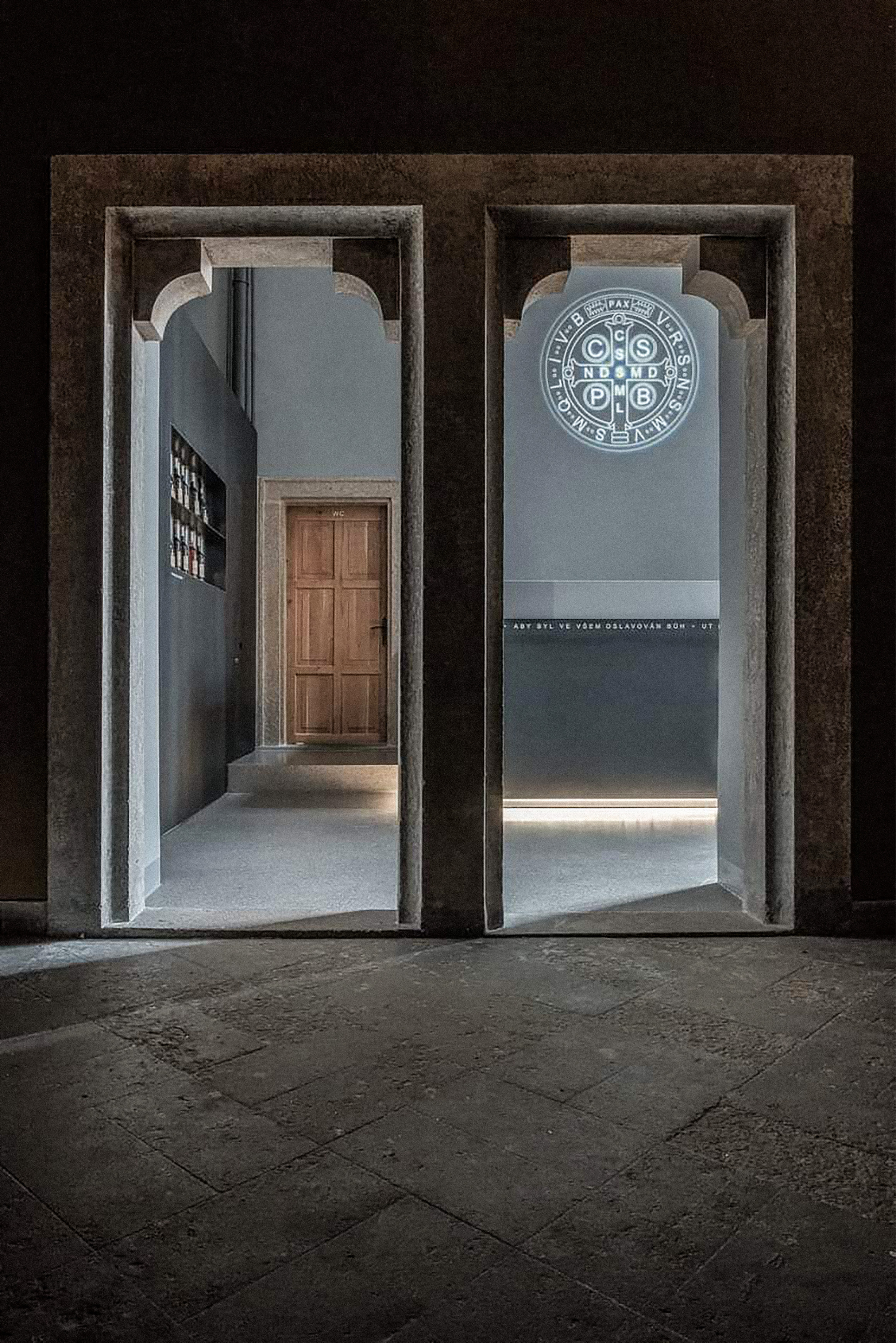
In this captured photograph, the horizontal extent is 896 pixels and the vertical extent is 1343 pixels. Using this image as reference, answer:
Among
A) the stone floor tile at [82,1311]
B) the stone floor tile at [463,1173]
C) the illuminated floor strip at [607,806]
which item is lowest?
the illuminated floor strip at [607,806]

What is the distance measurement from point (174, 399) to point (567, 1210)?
15.7ft

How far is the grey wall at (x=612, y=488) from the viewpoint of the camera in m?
7.07

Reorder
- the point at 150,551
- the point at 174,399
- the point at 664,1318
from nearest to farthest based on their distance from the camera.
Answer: the point at 664,1318 → the point at 150,551 → the point at 174,399

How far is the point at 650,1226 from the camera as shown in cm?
136

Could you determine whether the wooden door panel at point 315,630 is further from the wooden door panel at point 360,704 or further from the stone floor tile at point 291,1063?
the stone floor tile at point 291,1063

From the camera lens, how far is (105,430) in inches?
118

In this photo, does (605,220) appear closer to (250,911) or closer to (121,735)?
(121,735)

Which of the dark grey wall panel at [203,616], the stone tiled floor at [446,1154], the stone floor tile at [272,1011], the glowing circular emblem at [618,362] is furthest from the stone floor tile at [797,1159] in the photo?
the glowing circular emblem at [618,362]

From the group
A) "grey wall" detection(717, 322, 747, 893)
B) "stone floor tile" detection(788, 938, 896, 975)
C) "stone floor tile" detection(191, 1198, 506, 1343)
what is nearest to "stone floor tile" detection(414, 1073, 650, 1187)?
"stone floor tile" detection(191, 1198, 506, 1343)

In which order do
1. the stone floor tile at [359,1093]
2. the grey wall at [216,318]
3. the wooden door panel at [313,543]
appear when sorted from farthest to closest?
the wooden door panel at [313,543]
the grey wall at [216,318]
the stone floor tile at [359,1093]

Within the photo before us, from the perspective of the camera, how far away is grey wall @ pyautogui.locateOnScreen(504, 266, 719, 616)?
23.2 feet

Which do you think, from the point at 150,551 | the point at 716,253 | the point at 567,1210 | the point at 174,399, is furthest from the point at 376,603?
the point at 567,1210

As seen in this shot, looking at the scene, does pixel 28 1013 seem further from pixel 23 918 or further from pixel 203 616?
pixel 203 616

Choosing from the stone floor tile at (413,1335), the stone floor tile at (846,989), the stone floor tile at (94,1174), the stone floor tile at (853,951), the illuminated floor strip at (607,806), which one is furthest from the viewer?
the illuminated floor strip at (607,806)
